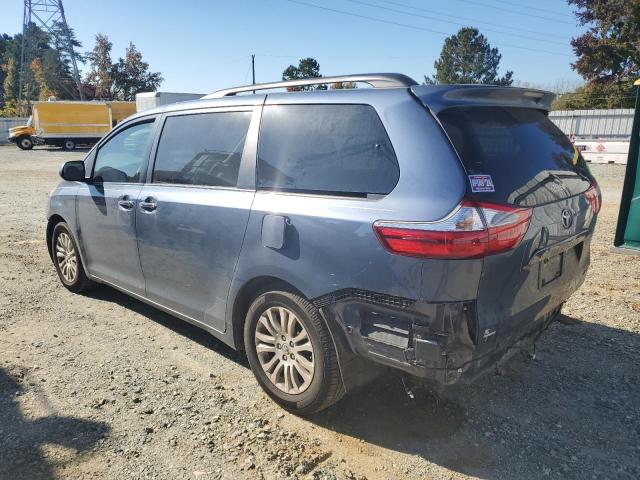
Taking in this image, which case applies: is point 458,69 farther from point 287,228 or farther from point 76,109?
point 287,228

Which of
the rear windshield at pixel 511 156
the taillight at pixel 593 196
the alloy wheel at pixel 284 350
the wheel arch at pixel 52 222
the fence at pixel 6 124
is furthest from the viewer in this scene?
the fence at pixel 6 124

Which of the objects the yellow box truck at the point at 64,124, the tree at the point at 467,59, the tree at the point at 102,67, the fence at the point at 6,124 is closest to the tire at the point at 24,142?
the yellow box truck at the point at 64,124

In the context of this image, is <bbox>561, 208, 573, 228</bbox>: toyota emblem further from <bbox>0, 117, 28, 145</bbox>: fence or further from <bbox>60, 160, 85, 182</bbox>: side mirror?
<bbox>0, 117, 28, 145</bbox>: fence

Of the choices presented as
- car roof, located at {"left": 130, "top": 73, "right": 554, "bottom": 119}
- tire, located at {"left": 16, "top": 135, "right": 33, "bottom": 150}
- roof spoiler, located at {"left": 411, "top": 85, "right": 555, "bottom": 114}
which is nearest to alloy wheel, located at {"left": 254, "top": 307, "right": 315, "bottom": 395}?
car roof, located at {"left": 130, "top": 73, "right": 554, "bottom": 119}

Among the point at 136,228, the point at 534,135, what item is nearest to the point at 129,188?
the point at 136,228

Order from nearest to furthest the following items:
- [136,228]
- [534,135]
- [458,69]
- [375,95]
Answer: [375,95] < [534,135] < [136,228] < [458,69]

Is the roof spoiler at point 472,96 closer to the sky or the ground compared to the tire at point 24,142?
closer to the sky

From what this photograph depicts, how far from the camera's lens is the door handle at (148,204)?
3787 millimetres

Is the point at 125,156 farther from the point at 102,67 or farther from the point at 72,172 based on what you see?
the point at 102,67

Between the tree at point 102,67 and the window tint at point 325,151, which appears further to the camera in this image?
the tree at point 102,67

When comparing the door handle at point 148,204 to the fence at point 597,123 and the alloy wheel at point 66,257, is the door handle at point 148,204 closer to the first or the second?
the alloy wheel at point 66,257

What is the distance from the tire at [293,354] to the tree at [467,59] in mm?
64593

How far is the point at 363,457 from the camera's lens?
2.73 meters

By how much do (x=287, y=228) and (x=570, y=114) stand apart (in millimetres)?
28326
